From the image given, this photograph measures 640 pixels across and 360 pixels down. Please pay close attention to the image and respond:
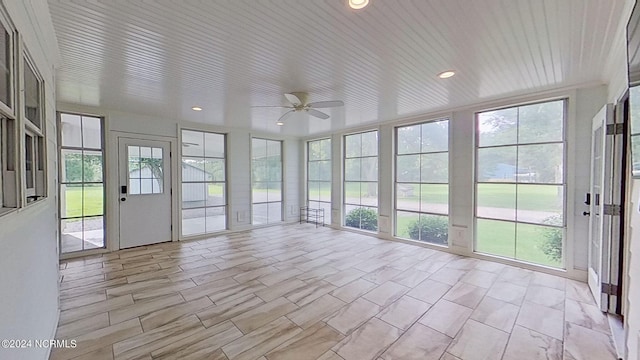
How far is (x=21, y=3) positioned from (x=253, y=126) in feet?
15.0

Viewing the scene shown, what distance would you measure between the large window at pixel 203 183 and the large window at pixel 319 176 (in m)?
2.38

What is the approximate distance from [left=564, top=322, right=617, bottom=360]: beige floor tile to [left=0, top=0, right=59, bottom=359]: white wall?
342 centimetres

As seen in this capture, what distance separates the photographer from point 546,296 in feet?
9.74

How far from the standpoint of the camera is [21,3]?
1523 mm

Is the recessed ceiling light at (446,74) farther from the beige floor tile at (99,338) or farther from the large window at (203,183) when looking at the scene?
the large window at (203,183)

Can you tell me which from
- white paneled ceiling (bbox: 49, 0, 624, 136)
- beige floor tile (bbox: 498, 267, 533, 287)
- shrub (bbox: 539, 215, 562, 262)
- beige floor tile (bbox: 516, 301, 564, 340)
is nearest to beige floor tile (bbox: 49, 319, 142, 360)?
white paneled ceiling (bbox: 49, 0, 624, 136)

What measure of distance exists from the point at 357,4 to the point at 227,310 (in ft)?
9.33

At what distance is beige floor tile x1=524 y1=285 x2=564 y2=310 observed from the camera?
2783mm

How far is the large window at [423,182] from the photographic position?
4.82 meters

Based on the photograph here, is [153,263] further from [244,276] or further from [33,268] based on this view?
[33,268]

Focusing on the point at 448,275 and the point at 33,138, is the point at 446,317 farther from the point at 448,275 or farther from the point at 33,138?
the point at 33,138

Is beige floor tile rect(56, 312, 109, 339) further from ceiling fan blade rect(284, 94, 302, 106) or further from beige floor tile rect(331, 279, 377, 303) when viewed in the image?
ceiling fan blade rect(284, 94, 302, 106)

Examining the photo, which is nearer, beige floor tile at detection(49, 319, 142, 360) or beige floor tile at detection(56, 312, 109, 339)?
beige floor tile at detection(49, 319, 142, 360)

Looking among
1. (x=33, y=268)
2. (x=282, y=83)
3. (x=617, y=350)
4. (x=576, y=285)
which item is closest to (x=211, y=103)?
(x=282, y=83)
